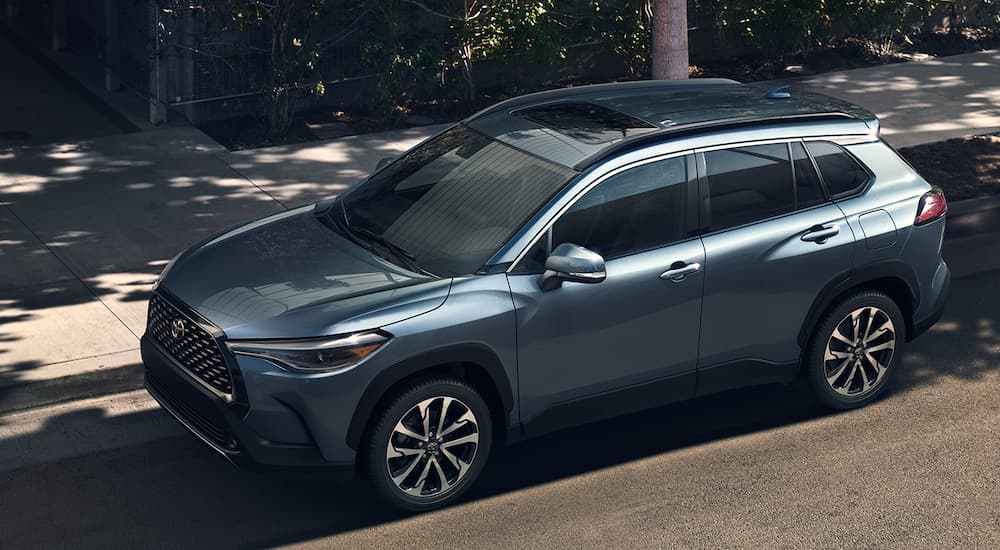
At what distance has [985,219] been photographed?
1109 centimetres

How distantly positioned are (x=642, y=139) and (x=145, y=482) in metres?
3.08

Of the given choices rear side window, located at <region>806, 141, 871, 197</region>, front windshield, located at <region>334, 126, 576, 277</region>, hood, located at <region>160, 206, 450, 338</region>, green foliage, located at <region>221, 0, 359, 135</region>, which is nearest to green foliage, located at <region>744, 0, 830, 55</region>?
green foliage, located at <region>221, 0, 359, 135</region>

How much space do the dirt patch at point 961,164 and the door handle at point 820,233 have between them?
14.3 feet

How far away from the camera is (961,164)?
12125mm

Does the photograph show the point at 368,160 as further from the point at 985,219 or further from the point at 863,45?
the point at 863,45

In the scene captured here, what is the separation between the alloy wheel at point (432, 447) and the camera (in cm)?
632

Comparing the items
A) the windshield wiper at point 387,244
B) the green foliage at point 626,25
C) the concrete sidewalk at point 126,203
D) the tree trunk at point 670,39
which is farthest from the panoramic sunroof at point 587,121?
the green foliage at point 626,25

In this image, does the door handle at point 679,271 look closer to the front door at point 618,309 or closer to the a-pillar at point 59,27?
the front door at point 618,309

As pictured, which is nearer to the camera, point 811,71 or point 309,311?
point 309,311

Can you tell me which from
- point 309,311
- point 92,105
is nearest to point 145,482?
point 309,311

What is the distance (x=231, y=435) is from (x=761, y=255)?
2869mm

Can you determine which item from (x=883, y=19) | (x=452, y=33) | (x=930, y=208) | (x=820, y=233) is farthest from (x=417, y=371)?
(x=883, y=19)

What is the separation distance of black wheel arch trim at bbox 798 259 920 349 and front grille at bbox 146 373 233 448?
3151mm

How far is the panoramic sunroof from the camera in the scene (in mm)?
7090
